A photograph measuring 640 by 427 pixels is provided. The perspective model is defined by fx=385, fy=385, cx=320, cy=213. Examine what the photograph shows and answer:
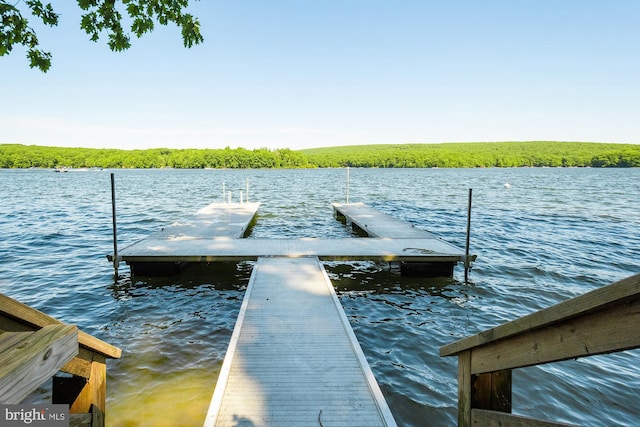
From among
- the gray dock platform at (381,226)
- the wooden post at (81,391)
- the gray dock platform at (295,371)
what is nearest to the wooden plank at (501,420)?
the gray dock platform at (295,371)

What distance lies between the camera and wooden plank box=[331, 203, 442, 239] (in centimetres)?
1407

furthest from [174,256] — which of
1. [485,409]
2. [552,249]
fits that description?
[552,249]

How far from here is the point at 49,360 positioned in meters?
1.47

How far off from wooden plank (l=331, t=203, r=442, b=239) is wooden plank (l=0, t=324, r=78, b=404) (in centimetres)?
1258

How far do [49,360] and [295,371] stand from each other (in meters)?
4.08

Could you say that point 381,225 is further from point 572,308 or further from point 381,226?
point 572,308

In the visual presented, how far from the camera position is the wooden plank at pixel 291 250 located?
1087 cm

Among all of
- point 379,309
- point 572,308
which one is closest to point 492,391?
point 572,308

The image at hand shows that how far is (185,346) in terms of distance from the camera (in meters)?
7.39

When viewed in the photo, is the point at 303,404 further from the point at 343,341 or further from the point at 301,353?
the point at 343,341

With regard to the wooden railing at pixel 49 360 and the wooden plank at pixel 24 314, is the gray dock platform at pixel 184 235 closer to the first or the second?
the wooden railing at pixel 49 360

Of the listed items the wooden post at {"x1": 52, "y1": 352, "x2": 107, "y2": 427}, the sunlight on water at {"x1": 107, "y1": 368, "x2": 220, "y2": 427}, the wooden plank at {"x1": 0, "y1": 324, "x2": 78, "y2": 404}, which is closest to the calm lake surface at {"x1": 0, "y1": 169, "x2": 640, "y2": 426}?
the sunlight on water at {"x1": 107, "y1": 368, "x2": 220, "y2": 427}

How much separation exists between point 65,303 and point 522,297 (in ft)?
38.8

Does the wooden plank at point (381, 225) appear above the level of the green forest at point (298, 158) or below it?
below
